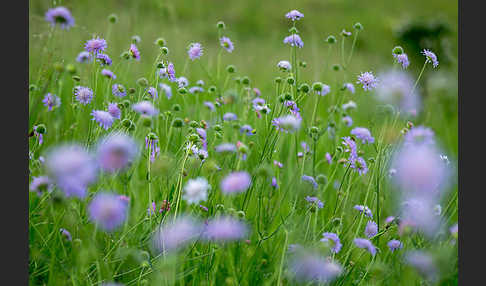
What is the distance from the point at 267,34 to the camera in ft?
18.3

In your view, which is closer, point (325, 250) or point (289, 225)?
point (325, 250)

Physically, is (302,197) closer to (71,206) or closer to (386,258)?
(386,258)

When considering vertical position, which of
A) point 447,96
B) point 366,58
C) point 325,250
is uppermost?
point 366,58

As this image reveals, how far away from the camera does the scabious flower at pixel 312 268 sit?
0.73 m

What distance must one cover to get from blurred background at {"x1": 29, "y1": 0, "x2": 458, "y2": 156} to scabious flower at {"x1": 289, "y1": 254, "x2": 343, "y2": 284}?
1.00 metres

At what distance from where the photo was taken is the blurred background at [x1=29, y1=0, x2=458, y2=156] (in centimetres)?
232

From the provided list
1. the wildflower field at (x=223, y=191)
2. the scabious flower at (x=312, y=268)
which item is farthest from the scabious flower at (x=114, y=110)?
the scabious flower at (x=312, y=268)

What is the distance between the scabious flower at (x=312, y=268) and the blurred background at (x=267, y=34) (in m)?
1.00

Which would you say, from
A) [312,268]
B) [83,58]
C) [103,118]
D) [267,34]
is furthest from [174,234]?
[267,34]

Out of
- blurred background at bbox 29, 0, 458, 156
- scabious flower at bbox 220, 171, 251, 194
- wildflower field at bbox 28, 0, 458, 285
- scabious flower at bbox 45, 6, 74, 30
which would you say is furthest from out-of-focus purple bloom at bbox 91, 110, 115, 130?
blurred background at bbox 29, 0, 458, 156

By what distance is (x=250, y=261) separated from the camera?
97cm

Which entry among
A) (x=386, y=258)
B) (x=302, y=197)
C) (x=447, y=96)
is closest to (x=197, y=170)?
(x=302, y=197)

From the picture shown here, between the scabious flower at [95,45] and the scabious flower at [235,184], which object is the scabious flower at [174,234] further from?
the scabious flower at [95,45]

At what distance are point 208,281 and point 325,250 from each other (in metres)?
0.26
